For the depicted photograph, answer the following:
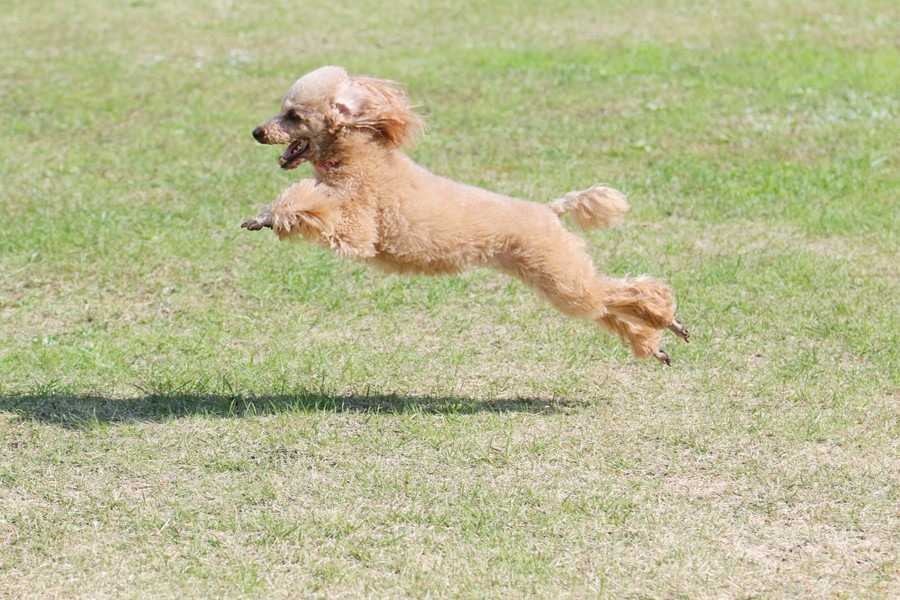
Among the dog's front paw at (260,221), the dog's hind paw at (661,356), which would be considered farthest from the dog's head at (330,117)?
the dog's hind paw at (661,356)

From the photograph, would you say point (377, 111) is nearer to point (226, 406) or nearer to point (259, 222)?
point (259, 222)

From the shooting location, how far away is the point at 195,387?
5391mm

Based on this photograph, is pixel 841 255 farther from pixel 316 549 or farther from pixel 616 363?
pixel 316 549

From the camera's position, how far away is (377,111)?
480 cm

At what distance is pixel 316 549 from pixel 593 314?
1.79 m

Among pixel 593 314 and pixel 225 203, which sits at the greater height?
pixel 593 314

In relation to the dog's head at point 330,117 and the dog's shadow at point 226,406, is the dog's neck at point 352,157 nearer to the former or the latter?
the dog's head at point 330,117

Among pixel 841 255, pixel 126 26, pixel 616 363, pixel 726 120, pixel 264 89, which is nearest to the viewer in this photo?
pixel 616 363

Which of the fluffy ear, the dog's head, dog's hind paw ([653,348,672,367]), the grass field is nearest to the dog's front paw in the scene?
the dog's head

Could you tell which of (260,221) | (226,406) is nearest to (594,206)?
(260,221)

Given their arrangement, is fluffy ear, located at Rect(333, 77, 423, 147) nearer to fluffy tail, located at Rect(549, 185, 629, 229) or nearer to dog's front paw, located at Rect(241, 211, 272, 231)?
dog's front paw, located at Rect(241, 211, 272, 231)

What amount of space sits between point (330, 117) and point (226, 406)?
1.44 metres

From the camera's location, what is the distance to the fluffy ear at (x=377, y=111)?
189 inches

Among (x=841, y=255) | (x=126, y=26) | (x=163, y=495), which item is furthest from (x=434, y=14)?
(x=163, y=495)
